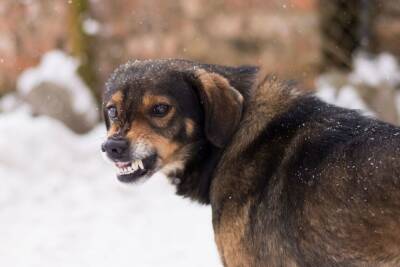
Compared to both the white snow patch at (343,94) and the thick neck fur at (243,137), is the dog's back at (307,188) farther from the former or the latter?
the white snow patch at (343,94)

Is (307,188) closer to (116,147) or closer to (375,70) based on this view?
(116,147)

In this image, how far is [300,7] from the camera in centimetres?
805

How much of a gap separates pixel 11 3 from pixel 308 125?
5.98 metres

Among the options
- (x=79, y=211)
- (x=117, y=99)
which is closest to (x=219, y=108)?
(x=117, y=99)

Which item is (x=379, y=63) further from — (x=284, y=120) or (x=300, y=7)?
(x=284, y=120)

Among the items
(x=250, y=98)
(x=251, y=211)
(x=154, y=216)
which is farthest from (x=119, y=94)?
(x=154, y=216)

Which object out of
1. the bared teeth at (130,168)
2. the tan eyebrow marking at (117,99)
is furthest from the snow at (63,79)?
the tan eyebrow marking at (117,99)

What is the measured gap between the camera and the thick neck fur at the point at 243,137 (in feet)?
12.3

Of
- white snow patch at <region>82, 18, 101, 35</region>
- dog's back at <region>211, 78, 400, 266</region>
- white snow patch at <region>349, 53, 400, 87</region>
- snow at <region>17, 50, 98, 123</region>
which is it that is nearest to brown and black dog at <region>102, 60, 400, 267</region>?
dog's back at <region>211, 78, 400, 266</region>

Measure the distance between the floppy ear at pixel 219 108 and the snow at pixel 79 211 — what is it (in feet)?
6.36

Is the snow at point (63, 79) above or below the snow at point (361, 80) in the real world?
below

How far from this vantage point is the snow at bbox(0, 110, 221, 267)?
18.5 ft

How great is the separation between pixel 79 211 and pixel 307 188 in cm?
373

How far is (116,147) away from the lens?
3.70 m
